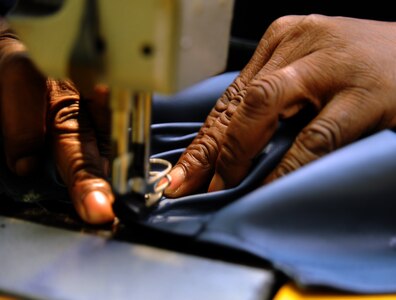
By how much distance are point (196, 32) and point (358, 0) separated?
29.2 inches

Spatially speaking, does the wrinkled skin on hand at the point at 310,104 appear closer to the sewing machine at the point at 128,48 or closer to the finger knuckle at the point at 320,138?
the finger knuckle at the point at 320,138

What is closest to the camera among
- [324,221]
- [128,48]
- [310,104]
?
[128,48]

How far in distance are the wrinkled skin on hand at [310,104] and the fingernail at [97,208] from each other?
0.37ft

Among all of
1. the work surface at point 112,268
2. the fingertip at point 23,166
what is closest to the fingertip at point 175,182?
the work surface at point 112,268

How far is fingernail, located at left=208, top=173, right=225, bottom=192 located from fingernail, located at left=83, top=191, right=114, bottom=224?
157 mm

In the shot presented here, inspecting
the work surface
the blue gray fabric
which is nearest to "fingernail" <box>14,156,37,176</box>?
the work surface

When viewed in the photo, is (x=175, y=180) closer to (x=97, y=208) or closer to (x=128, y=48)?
(x=97, y=208)

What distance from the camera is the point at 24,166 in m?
0.77

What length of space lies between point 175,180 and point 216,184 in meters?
0.06

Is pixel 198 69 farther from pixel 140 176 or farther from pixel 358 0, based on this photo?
pixel 358 0

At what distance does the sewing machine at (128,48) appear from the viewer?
48 cm

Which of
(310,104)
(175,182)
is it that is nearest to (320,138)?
(310,104)

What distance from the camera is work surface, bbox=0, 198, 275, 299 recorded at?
1.73 feet

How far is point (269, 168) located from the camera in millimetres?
694
